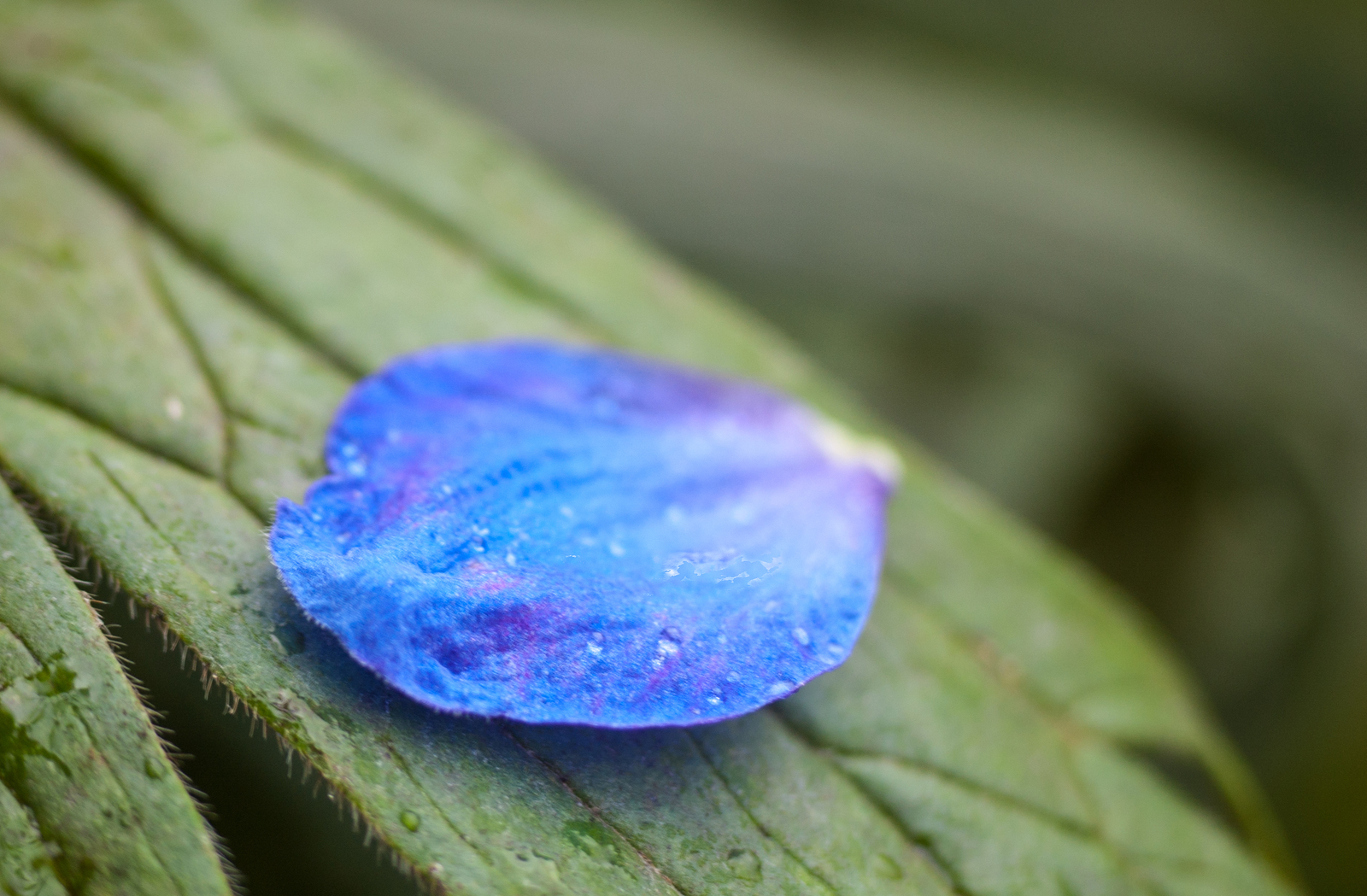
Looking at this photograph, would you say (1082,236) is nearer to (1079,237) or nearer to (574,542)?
(1079,237)

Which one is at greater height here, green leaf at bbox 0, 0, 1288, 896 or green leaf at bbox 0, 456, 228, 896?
green leaf at bbox 0, 0, 1288, 896

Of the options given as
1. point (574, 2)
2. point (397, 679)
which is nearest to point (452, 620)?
point (397, 679)

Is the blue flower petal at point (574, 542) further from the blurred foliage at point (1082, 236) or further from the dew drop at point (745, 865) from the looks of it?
the blurred foliage at point (1082, 236)

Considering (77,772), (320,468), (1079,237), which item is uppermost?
(1079,237)

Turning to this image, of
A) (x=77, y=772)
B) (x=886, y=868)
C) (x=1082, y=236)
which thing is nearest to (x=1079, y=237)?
(x=1082, y=236)

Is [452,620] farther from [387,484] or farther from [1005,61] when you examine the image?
[1005,61]

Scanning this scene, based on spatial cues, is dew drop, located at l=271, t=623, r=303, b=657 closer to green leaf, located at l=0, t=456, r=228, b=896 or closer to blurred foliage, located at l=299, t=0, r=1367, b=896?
green leaf, located at l=0, t=456, r=228, b=896

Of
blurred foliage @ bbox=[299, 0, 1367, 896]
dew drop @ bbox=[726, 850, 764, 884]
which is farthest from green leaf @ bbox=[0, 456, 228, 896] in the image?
blurred foliage @ bbox=[299, 0, 1367, 896]
